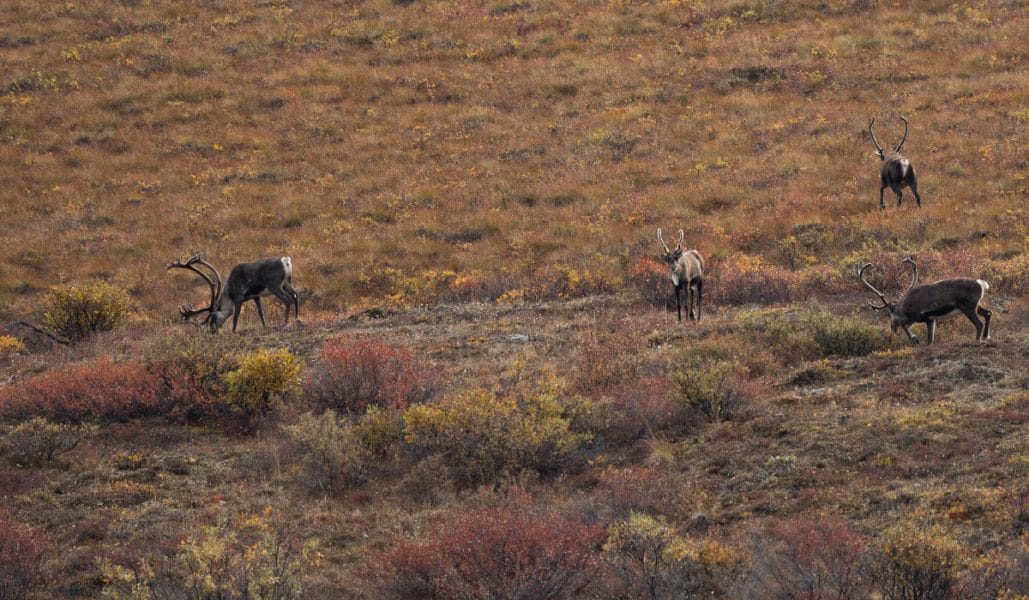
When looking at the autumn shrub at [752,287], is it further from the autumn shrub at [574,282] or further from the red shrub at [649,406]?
the red shrub at [649,406]

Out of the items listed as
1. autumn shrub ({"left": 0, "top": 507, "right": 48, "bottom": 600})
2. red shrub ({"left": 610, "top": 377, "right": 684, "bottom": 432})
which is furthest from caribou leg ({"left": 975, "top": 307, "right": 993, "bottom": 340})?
autumn shrub ({"left": 0, "top": 507, "right": 48, "bottom": 600})

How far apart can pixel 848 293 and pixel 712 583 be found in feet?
38.3

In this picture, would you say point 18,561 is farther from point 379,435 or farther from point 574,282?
point 574,282

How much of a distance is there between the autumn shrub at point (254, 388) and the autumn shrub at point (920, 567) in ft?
28.6

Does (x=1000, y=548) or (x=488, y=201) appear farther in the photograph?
(x=488, y=201)

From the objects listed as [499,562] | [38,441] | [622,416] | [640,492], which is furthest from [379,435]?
[499,562]

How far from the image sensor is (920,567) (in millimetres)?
7676

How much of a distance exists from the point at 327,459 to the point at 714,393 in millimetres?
4500

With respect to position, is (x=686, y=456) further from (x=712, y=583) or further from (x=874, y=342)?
(x=874, y=342)

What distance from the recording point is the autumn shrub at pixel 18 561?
9273 mm

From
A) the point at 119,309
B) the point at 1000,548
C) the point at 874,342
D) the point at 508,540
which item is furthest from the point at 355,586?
the point at 119,309

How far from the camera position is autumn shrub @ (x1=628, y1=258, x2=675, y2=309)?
65.3 ft

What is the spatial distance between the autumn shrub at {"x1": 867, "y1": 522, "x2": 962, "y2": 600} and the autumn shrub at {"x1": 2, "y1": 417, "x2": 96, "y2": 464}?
9.54 meters

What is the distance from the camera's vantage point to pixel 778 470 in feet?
35.8
